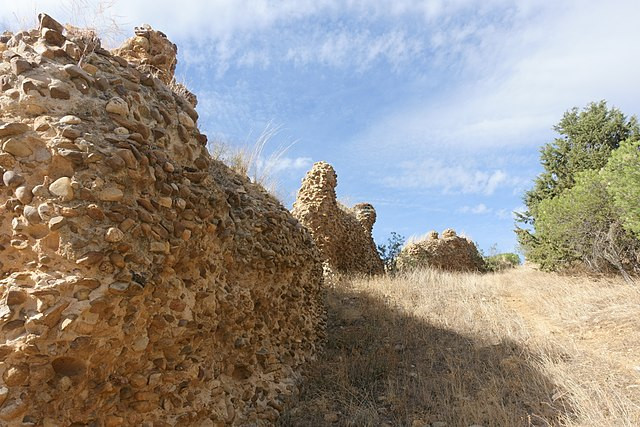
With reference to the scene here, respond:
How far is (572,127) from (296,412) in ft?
62.1

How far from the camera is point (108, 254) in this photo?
2.91 metres

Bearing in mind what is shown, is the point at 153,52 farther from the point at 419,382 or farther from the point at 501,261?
the point at 501,261

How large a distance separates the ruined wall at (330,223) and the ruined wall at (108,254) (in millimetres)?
7057

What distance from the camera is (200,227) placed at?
12.7ft

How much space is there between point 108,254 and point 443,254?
1829 centimetres

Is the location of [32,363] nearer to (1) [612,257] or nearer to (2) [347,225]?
(2) [347,225]

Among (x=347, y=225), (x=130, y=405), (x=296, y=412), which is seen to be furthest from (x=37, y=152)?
(x=347, y=225)

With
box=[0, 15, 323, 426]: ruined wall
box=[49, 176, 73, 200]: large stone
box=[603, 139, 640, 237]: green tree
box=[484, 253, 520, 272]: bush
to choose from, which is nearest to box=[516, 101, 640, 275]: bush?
box=[603, 139, 640, 237]: green tree

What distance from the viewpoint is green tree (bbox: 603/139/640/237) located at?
29.7 feet

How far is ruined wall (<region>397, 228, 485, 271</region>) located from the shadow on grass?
8896 mm

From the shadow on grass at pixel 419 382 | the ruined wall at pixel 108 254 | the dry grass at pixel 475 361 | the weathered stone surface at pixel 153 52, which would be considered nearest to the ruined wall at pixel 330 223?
the dry grass at pixel 475 361

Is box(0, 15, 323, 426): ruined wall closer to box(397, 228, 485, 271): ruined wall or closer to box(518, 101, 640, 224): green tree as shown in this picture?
box(397, 228, 485, 271): ruined wall

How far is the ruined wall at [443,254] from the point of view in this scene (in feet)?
57.7

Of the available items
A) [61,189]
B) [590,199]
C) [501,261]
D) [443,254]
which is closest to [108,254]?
[61,189]
